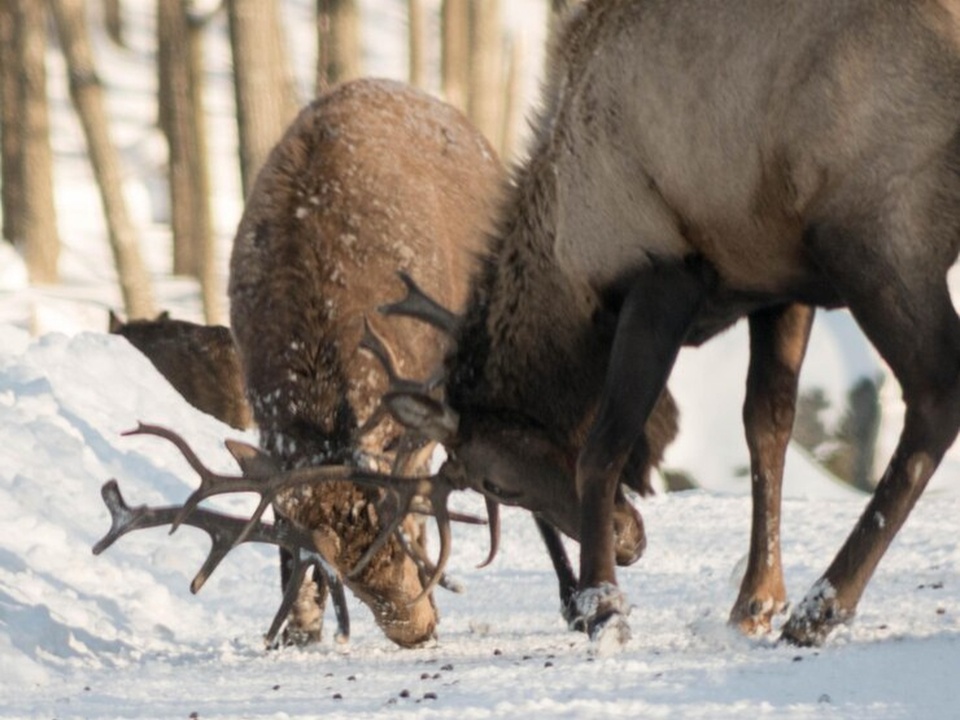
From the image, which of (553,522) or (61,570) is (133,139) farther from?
(553,522)

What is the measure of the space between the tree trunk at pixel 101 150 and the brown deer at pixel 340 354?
9099 mm

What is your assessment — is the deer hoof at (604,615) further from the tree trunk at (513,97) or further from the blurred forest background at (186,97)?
the tree trunk at (513,97)

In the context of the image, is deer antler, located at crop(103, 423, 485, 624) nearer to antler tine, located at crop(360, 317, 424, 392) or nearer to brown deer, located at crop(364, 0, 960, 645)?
brown deer, located at crop(364, 0, 960, 645)

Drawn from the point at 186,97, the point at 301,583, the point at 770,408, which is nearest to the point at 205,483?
the point at 301,583

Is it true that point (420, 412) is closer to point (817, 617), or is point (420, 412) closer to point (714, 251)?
point (714, 251)

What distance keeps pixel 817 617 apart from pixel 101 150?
44.7ft

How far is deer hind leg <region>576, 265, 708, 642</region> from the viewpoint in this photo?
5824 millimetres

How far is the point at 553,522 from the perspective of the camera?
6.23m

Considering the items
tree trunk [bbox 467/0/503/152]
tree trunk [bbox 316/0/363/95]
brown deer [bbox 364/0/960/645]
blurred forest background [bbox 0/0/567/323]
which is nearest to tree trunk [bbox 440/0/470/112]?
blurred forest background [bbox 0/0/567/323]

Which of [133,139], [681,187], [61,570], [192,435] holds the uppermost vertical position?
[681,187]

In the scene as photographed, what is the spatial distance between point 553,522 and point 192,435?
536 cm

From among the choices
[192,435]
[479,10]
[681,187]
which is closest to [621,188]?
[681,187]

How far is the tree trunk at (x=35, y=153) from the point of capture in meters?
21.0

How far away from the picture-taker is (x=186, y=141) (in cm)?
2080
